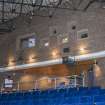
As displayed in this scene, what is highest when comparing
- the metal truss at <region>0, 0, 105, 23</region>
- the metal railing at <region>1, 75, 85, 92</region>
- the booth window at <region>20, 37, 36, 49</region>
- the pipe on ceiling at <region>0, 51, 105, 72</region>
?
the metal truss at <region>0, 0, 105, 23</region>

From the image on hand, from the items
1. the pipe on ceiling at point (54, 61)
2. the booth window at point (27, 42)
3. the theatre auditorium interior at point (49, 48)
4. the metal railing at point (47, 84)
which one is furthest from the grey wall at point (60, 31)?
the metal railing at point (47, 84)

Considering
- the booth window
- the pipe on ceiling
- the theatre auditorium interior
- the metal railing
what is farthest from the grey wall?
the metal railing

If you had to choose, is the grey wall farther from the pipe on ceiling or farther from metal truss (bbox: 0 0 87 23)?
metal truss (bbox: 0 0 87 23)

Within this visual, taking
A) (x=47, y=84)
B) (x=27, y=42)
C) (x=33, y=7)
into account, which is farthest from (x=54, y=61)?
(x=33, y=7)

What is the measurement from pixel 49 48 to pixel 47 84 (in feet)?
10.2

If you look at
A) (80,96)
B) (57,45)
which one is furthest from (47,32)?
(80,96)

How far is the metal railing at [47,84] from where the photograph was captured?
26.2 m

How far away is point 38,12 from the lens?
30.4m

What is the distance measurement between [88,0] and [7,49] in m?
10.0

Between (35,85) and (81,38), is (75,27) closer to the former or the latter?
(81,38)

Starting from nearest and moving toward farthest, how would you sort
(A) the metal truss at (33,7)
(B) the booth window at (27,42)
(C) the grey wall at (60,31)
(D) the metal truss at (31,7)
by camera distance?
(C) the grey wall at (60,31), (A) the metal truss at (33,7), (D) the metal truss at (31,7), (B) the booth window at (27,42)

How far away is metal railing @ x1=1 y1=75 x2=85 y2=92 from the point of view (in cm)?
2616

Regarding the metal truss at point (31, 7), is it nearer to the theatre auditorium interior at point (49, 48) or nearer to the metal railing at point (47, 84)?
the theatre auditorium interior at point (49, 48)

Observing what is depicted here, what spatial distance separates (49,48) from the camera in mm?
29125
